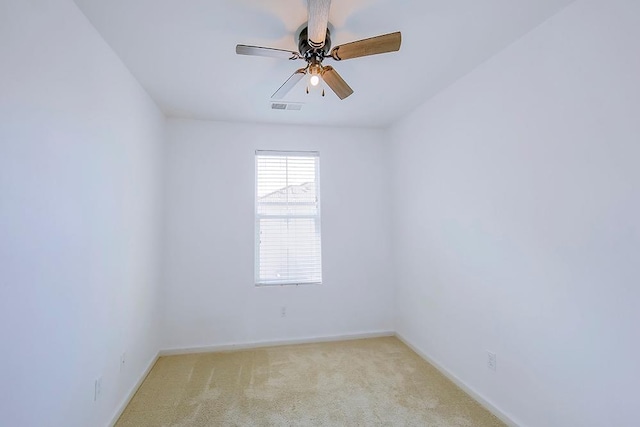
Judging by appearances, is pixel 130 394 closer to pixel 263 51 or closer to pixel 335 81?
pixel 263 51

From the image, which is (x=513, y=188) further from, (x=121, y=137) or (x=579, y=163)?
(x=121, y=137)

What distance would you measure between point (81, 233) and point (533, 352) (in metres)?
2.87

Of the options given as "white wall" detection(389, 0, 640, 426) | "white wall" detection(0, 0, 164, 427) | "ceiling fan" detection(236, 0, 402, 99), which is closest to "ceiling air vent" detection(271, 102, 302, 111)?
"ceiling fan" detection(236, 0, 402, 99)

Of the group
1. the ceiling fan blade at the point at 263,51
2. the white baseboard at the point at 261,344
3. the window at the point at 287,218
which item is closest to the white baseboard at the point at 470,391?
the white baseboard at the point at 261,344

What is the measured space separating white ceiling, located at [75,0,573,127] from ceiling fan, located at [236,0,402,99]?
0.16 metres

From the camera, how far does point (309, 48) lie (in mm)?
1834

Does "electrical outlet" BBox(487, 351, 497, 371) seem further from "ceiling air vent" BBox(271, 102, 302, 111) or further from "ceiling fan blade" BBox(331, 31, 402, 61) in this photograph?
"ceiling air vent" BBox(271, 102, 302, 111)

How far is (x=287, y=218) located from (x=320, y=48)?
2200mm

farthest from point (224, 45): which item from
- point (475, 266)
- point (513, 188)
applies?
point (475, 266)

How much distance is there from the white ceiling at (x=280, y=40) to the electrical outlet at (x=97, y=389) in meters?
2.23

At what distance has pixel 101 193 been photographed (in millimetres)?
1917

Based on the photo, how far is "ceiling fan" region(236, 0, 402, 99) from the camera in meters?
1.46

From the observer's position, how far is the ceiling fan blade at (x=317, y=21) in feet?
4.42

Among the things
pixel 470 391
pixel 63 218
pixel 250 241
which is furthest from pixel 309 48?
pixel 470 391
